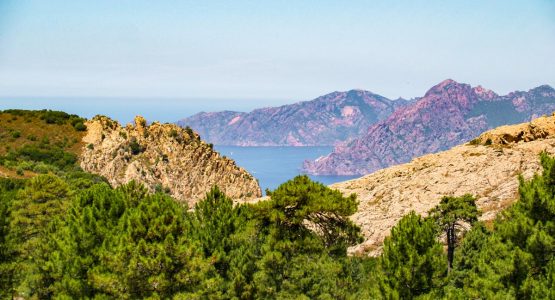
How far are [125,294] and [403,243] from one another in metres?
15.9

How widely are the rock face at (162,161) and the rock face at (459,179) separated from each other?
29807 mm

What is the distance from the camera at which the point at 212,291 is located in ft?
97.5

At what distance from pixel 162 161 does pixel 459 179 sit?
198 feet

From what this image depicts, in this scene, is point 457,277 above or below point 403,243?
below

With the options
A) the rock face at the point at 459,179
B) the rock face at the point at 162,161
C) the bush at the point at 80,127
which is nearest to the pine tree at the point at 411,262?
the rock face at the point at 459,179

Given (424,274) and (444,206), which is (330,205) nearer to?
(424,274)

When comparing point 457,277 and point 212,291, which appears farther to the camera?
point 457,277

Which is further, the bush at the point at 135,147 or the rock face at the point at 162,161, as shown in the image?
the bush at the point at 135,147

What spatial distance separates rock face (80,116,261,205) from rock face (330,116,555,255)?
1174 inches

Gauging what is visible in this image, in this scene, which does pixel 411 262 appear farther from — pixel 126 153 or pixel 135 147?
pixel 135 147

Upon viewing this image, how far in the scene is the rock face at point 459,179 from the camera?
A: 71.6 metres

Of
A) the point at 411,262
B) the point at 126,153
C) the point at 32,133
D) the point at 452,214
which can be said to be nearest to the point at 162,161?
the point at 126,153

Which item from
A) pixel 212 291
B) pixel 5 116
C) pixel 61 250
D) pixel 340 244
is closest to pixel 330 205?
pixel 340 244

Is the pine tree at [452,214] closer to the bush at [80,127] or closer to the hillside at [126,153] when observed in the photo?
the hillside at [126,153]
